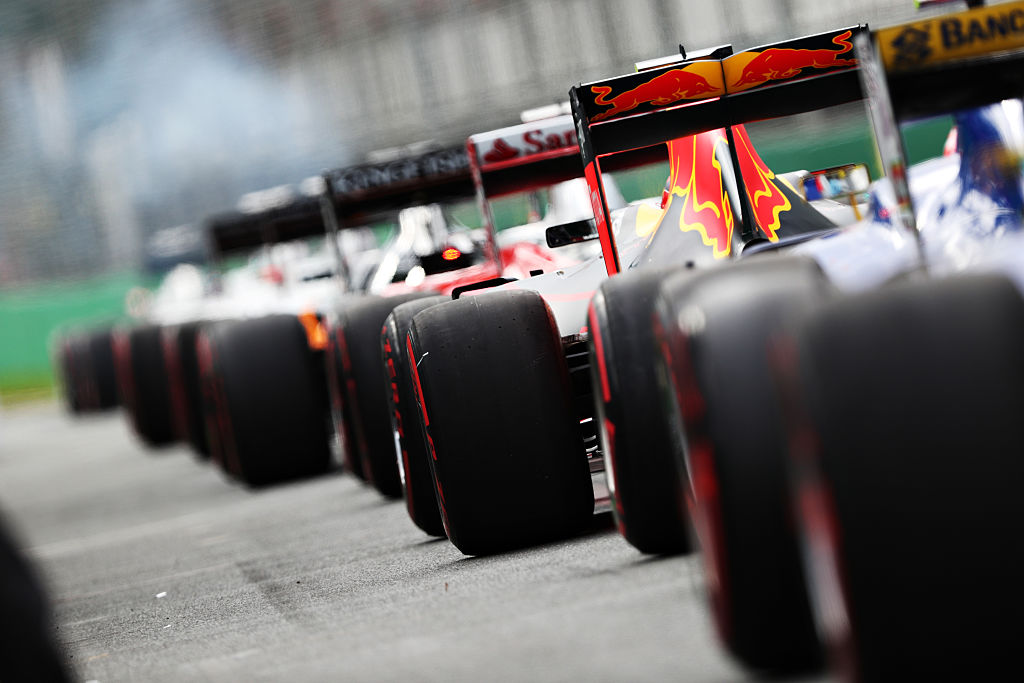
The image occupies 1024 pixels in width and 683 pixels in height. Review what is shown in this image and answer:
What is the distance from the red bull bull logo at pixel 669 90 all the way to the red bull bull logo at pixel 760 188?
1.02ft

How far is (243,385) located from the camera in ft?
23.6

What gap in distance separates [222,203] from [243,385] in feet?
64.7

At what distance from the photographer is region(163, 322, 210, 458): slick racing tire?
31.3 feet

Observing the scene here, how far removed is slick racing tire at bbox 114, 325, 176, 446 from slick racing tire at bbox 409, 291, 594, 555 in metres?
8.35

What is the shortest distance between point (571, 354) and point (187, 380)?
6.39 metres

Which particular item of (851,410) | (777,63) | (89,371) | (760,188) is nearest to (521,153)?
(760,188)

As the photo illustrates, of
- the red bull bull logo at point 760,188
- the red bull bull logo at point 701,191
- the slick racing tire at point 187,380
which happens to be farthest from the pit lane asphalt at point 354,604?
the slick racing tire at point 187,380

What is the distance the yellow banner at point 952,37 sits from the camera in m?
2.64

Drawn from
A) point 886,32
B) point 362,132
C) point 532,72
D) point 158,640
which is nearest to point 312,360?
point 158,640

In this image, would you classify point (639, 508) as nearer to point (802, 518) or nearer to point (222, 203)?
point (802, 518)

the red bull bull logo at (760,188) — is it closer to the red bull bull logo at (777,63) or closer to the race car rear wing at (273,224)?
the red bull bull logo at (777,63)

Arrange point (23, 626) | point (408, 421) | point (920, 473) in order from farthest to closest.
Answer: point (408, 421)
point (23, 626)
point (920, 473)

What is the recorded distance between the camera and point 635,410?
3.14m

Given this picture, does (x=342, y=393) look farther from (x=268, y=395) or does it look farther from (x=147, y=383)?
(x=147, y=383)
